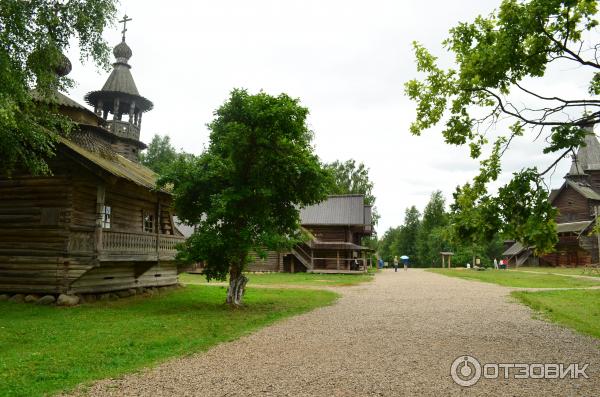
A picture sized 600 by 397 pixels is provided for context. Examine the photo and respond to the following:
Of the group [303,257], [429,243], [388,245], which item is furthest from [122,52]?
[388,245]

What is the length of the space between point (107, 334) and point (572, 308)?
593 inches

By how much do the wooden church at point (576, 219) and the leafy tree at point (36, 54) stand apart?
164ft

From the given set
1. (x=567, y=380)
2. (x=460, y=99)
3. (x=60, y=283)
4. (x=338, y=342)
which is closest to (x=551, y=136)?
(x=460, y=99)

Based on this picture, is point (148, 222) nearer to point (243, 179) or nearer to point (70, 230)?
point (70, 230)

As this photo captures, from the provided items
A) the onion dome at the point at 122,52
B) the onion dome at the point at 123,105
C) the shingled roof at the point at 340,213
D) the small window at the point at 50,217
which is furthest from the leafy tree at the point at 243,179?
the shingled roof at the point at 340,213

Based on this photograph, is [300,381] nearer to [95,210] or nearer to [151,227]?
[95,210]

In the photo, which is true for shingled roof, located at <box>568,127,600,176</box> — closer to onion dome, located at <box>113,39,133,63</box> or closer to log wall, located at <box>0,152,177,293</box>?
onion dome, located at <box>113,39,133,63</box>

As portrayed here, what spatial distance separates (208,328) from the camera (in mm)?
11898

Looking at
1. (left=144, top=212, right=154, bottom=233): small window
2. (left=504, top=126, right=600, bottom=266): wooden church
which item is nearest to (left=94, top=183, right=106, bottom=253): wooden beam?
(left=144, top=212, right=154, bottom=233): small window

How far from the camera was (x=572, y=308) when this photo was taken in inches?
615

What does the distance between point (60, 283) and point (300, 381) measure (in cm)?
1253

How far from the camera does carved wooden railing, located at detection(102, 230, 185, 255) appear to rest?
16.9 metres

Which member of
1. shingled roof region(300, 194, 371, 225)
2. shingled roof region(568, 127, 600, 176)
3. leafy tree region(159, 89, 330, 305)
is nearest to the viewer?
leafy tree region(159, 89, 330, 305)

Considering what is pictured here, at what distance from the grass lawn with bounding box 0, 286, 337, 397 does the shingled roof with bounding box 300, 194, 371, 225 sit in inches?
1118
